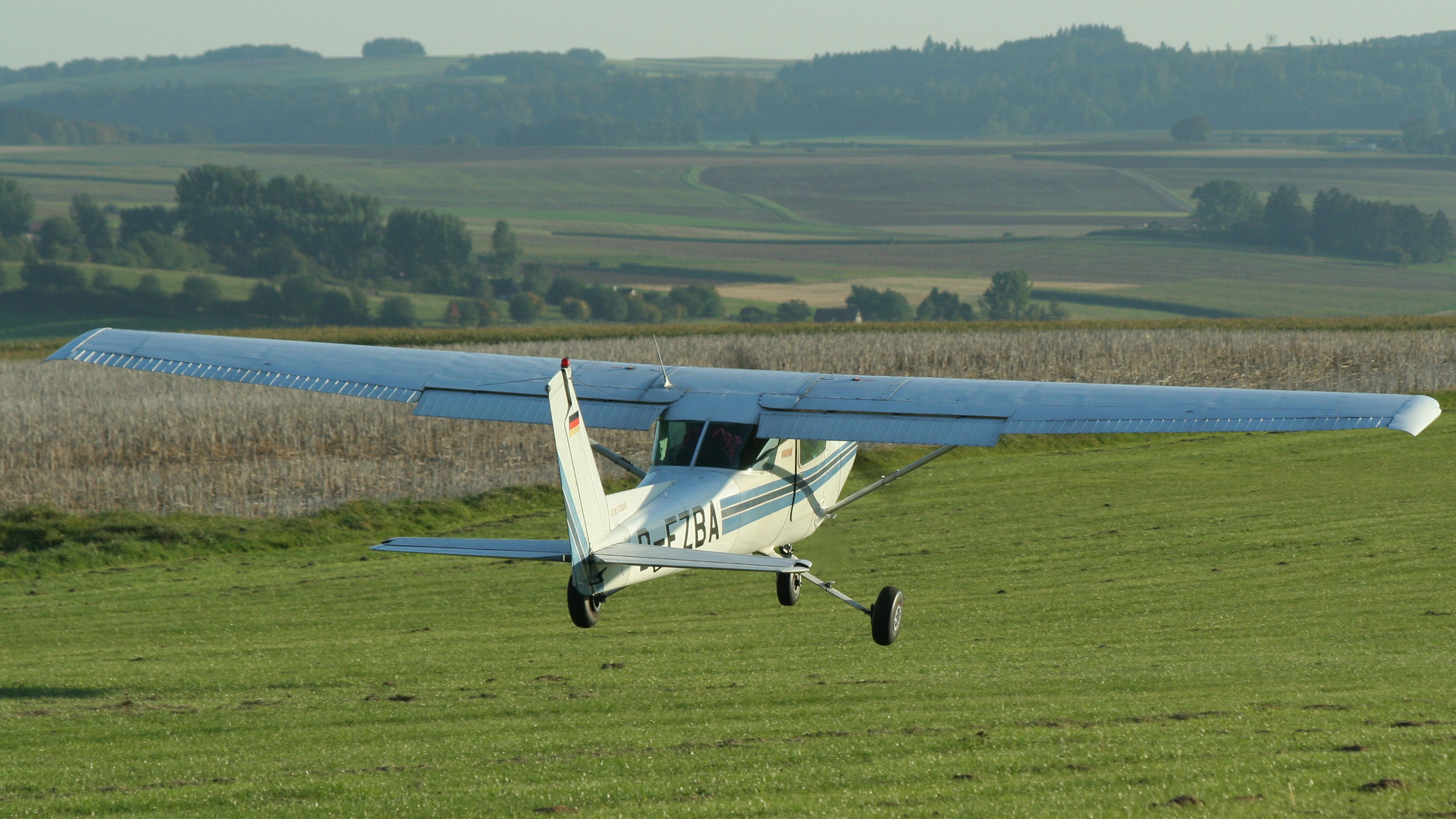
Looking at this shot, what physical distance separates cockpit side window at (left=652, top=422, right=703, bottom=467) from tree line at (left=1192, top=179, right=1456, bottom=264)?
14273 cm

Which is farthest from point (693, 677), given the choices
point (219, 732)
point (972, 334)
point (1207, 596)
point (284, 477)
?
point (972, 334)

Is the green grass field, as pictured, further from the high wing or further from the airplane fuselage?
the high wing

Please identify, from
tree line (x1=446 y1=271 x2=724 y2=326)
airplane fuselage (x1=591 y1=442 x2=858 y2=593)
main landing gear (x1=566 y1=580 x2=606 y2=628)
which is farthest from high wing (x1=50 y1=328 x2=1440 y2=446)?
tree line (x1=446 y1=271 x2=724 y2=326)

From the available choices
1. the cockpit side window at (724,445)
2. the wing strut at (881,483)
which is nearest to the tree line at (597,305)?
the wing strut at (881,483)

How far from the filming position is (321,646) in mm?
16016

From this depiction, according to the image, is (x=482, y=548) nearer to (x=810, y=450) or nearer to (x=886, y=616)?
(x=886, y=616)

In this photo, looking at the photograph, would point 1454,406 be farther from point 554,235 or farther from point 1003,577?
→ point 554,235

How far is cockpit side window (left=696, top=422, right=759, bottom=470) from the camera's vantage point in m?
13.5

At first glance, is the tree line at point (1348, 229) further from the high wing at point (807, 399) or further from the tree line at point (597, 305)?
the high wing at point (807, 399)

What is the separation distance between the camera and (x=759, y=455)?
543 inches

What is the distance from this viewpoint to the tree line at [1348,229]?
139375 mm

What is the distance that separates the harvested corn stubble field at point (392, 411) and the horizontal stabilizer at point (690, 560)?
17212 mm

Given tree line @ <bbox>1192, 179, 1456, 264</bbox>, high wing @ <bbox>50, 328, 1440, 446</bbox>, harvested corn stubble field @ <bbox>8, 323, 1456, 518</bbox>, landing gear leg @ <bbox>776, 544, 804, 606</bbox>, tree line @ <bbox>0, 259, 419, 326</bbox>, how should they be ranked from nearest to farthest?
high wing @ <bbox>50, 328, 1440, 446</bbox> < landing gear leg @ <bbox>776, 544, 804, 606</bbox> < harvested corn stubble field @ <bbox>8, 323, 1456, 518</bbox> < tree line @ <bbox>0, 259, 419, 326</bbox> < tree line @ <bbox>1192, 179, 1456, 264</bbox>

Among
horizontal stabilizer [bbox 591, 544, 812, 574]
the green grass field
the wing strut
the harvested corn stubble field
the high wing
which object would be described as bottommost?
the harvested corn stubble field
